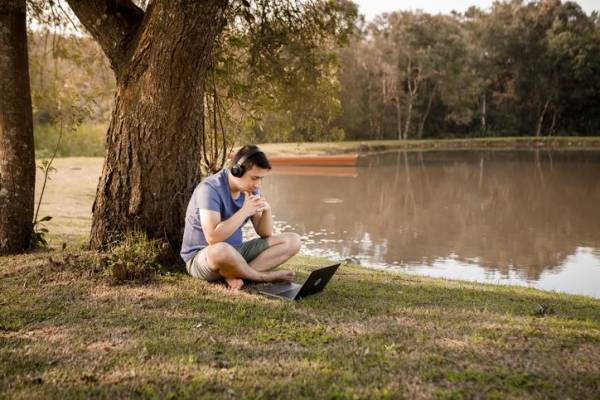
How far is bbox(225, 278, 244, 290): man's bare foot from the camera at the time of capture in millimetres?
4480

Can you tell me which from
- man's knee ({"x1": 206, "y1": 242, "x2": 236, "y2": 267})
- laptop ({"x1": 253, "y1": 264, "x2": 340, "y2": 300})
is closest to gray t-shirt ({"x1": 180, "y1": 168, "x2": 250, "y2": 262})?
man's knee ({"x1": 206, "y1": 242, "x2": 236, "y2": 267})

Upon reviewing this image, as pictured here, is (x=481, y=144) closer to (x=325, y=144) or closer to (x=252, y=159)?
(x=325, y=144)

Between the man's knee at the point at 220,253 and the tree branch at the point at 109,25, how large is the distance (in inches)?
80.3

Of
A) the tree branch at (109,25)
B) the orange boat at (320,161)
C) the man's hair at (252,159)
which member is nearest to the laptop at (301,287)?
the man's hair at (252,159)

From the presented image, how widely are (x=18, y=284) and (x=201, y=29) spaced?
2.63 m

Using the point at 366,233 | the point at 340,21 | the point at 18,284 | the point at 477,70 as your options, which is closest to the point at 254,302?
the point at 18,284

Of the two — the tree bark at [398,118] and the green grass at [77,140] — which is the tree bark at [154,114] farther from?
the tree bark at [398,118]

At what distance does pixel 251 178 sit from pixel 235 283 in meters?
0.89

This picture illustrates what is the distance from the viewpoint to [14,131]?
5418mm

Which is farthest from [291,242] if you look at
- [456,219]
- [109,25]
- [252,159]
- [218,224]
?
[456,219]

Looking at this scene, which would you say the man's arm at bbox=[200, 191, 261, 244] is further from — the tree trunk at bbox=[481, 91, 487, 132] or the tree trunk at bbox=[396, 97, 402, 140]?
the tree trunk at bbox=[481, 91, 487, 132]

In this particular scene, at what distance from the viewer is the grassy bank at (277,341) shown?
2.81 meters

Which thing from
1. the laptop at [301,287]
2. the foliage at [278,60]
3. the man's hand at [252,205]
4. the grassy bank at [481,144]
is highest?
the foliage at [278,60]

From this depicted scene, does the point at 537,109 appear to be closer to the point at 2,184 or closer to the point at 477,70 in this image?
the point at 477,70
